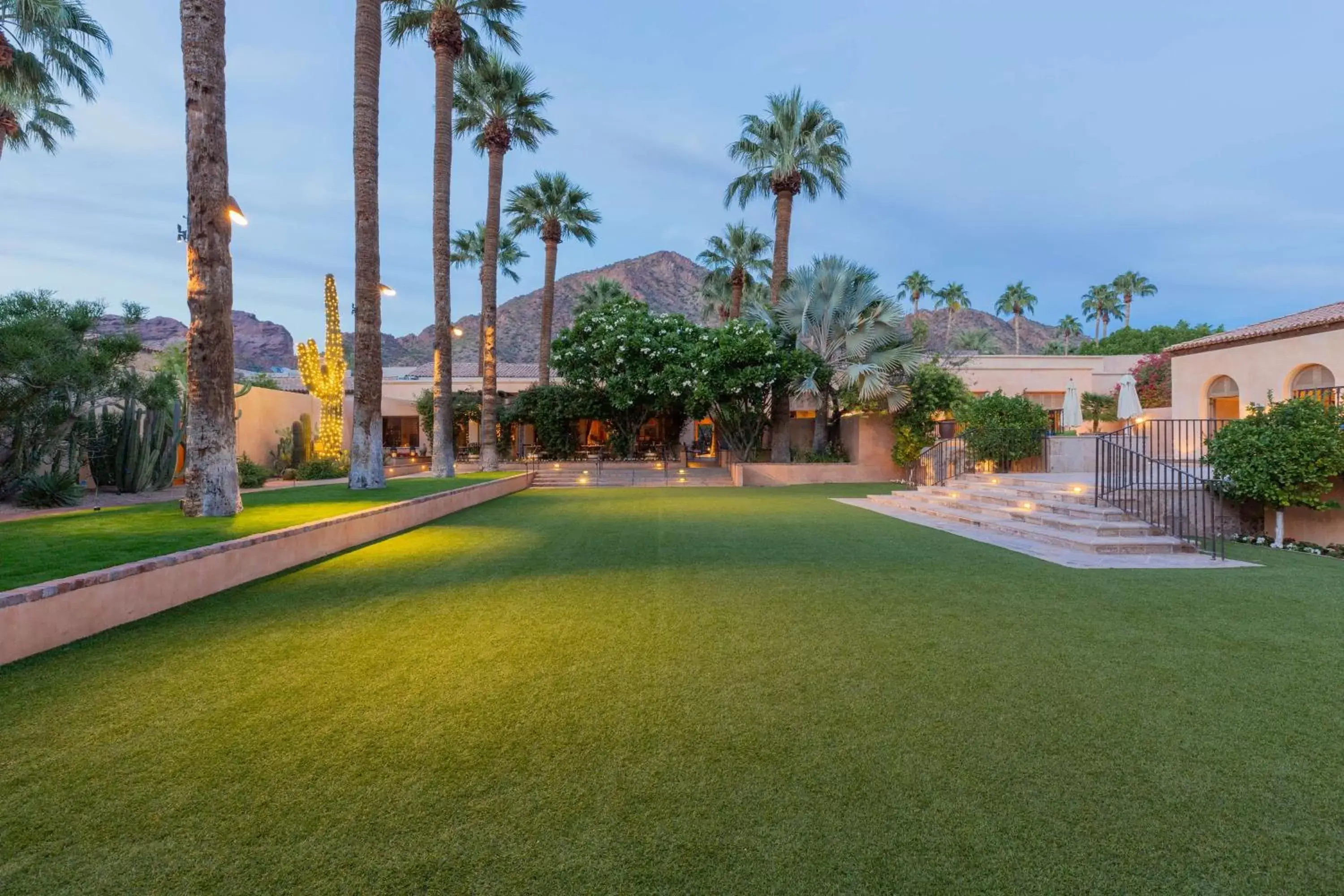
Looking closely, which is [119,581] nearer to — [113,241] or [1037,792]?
[1037,792]

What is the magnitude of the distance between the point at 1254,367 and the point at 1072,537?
1193 centimetres

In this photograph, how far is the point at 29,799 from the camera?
219 centimetres


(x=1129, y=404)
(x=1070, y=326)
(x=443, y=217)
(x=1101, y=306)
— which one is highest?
(x=1101, y=306)

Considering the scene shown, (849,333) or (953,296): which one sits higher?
(953,296)

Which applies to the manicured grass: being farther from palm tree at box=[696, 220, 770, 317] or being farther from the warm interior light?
palm tree at box=[696, 220, 770, 317]

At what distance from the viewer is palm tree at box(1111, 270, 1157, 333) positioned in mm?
54906

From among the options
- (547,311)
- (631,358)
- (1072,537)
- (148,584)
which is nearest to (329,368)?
(547,311)

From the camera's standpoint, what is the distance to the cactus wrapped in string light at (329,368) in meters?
19.2

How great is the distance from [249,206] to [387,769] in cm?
7193

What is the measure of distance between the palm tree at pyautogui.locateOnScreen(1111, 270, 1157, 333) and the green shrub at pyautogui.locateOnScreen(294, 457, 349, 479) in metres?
65.5

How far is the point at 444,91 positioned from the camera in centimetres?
1539

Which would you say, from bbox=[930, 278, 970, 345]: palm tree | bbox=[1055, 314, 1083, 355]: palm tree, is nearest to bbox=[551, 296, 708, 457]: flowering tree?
bbox=[930, 278, 970, 345]: palm tree

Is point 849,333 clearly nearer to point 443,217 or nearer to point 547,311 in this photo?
point 443,217

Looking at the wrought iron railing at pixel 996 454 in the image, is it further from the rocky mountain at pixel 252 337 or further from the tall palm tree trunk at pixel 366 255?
the rocky mountain at pixel 252 337
